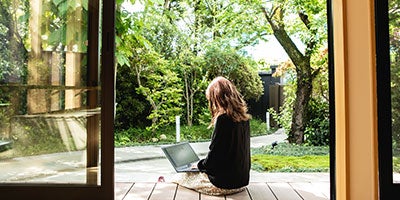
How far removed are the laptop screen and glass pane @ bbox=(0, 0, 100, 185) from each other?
1140 mm

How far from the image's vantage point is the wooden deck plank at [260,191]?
8.18ft

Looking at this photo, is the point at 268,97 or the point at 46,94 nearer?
the point at 46,94

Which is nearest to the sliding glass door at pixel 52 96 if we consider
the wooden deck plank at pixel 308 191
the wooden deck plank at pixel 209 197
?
the wooden deck plank at pixel 209 197

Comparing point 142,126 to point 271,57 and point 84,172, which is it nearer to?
point 271,57

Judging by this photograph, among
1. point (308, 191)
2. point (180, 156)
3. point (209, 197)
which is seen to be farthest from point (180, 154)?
point (308, 191)

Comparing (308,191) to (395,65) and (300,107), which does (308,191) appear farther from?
(300,107)

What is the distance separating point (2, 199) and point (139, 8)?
3.93 m

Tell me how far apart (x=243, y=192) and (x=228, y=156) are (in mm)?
313

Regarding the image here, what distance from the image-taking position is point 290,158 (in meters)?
5.28

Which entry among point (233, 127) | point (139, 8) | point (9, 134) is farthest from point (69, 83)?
point (139, 8)

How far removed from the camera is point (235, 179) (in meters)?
2.65

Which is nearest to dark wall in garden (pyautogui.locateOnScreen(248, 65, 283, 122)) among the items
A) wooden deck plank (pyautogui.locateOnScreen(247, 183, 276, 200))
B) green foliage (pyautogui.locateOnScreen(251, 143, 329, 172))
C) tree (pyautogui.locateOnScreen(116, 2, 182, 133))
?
green foliage (pyautogui.locateOnScreen(251, 143, 329, 172))

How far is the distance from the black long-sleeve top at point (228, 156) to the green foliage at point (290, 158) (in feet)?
7.27

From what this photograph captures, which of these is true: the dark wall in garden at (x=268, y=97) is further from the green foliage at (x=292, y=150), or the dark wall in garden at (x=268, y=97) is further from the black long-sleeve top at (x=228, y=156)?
the black long-sleeve top at (x=228, y=156)
